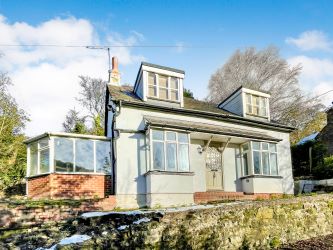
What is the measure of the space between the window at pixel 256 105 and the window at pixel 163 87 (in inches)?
188

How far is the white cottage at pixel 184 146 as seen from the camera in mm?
13273

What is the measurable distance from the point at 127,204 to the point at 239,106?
8863 mm

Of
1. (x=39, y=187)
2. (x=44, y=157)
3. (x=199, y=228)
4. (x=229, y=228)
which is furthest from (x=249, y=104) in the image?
(x=199, y=228)

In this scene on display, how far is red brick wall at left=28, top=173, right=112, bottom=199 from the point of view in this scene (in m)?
13.0

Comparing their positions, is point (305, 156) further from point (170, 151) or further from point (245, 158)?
point (170, 151)

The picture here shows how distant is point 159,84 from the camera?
51.3ft

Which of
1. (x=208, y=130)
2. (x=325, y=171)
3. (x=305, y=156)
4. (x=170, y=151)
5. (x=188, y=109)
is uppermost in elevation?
(x=188, y=109)

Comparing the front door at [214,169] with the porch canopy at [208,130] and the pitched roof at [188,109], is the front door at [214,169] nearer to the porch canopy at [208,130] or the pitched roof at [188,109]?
the porch canopy at [208,130]

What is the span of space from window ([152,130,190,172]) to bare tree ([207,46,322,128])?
19.1 meters

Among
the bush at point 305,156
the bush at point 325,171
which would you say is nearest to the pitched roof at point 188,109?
the bush at point 325,171

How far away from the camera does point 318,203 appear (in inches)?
349

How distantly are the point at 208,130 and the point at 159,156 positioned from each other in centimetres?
264

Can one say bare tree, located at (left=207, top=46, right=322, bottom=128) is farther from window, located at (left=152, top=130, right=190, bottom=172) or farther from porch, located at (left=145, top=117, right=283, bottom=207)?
window, located at (left=152, top=130, right=190, bottom=172)

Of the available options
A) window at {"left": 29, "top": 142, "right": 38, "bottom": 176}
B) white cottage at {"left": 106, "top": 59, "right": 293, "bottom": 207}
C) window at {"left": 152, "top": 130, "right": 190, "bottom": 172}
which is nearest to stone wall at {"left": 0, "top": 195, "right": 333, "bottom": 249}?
white cottage at {"left": 106, "top": 59, "right": 293, "bottom": 207}
